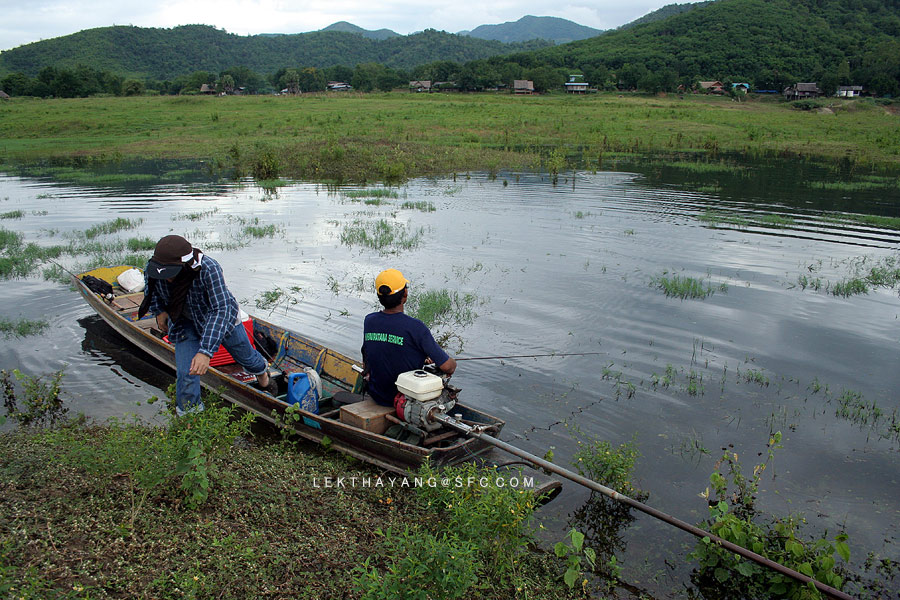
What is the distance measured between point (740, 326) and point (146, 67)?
16846 cm

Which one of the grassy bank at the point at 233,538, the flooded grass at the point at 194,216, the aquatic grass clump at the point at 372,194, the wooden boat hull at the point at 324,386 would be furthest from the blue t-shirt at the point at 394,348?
the aquatic grass clump at the point at 372,194

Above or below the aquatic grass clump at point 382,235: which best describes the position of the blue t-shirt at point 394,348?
above

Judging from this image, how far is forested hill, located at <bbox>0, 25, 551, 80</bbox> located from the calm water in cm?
13437

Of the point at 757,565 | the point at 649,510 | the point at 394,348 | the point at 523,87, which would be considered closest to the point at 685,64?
the point at 523,87

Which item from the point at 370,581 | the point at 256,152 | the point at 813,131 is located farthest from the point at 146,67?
the point at 370,581

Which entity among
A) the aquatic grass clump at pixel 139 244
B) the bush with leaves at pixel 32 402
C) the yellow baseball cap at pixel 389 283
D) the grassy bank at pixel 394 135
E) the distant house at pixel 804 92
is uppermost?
the distant house at pixel 804 92

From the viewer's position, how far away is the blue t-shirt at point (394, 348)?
602 cm

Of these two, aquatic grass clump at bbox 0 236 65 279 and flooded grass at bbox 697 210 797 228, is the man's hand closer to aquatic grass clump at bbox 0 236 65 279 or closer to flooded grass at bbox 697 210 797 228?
aquatic grass clump at bbox 0 236 65 279

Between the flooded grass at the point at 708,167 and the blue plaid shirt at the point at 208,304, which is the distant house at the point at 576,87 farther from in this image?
the blue plaid shirt at the point at 208,304

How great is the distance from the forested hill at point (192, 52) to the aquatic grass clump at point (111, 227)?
5106 inches

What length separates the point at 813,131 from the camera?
44312 millimetres

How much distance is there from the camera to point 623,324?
36.0ft

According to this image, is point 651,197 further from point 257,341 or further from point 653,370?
point 257,341

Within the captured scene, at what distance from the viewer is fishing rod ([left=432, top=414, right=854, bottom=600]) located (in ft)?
13.8
